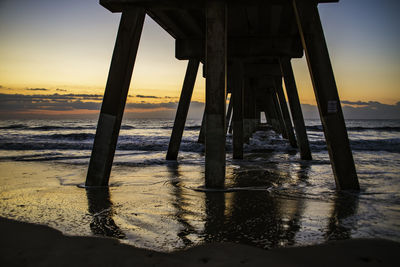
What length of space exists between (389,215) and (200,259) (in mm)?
2365

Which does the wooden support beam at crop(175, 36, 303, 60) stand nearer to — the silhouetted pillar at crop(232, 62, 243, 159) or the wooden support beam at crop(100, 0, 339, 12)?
the silhouetted pillar at crop(232, 62, 243, 159)

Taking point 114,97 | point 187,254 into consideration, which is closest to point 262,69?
point 114,97

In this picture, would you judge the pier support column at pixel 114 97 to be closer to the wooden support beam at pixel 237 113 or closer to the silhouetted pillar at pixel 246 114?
the wooden support beam at pixel 237 113

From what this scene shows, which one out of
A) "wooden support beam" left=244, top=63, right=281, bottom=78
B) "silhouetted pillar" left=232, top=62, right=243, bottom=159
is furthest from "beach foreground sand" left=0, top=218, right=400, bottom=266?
"wooden support beam" left=244, top=63, right=281, bottom=78

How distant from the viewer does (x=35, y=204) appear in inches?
138

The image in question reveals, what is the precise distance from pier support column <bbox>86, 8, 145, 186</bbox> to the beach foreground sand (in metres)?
2.17

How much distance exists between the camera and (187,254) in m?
2.08

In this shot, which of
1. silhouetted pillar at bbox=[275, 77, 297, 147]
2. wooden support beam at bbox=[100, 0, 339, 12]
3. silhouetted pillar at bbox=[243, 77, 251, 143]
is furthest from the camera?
silhouetted pillar at bbox=[243, 77, 251, 143]

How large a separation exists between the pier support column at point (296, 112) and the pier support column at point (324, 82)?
4.42m

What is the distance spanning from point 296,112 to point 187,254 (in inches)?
289

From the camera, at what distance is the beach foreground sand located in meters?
1.96

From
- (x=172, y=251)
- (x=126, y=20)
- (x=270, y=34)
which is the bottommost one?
(x=172, y=251)

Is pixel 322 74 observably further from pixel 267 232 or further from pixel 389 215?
pixel 267 232

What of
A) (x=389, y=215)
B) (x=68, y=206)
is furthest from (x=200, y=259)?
(x=389, y=215)
